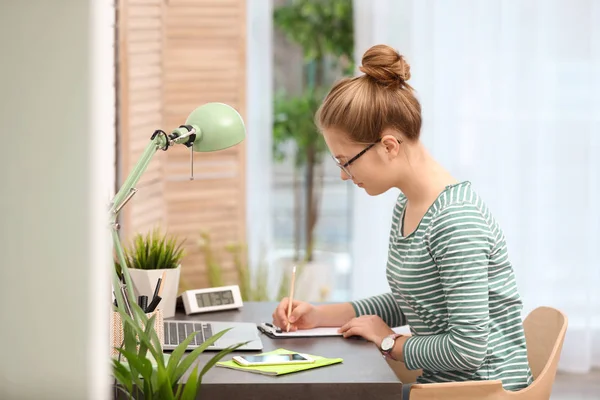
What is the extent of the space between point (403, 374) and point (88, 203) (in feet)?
6.05

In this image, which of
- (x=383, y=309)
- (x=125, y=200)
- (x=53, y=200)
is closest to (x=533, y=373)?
(x=383, y=309)

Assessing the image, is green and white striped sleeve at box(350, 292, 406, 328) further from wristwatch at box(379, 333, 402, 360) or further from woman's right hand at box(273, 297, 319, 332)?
wristwatch at box(379, 333, 402, 360)

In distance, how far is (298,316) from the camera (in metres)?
2.12

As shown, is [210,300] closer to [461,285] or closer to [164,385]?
[461,285]

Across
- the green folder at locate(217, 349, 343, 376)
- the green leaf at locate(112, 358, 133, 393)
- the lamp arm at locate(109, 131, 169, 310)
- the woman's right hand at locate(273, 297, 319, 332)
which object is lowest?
the green folder at locate(217, 349, 343, 376)

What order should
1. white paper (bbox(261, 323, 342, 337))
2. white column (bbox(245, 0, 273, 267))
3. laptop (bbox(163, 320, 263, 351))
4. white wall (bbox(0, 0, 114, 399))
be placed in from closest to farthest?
white wall (bbox(0, 0, 114, 399)), laptop (bbox(163, 320, 263, 351)), white paper (bbox(261, 323, 342, 337)), white column (bbox(245, 0, 273, 267))

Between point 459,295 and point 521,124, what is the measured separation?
2695 mm

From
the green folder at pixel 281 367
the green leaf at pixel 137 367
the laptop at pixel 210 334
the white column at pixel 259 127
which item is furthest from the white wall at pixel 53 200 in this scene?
the white column at pixel 259 127

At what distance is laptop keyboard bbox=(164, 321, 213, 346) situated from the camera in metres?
1.96

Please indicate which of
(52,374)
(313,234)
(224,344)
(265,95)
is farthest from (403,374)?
(313,234)

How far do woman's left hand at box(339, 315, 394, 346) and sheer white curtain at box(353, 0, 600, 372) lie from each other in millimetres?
2306

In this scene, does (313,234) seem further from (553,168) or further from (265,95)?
(553,168)

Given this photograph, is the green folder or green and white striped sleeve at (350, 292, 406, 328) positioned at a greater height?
green and white striped sleeve at (350, 292, 406, 328)

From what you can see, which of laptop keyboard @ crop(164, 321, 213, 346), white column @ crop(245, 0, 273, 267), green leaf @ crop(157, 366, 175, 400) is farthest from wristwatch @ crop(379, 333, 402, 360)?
white column @ crop(245, 0, 273, 267)
